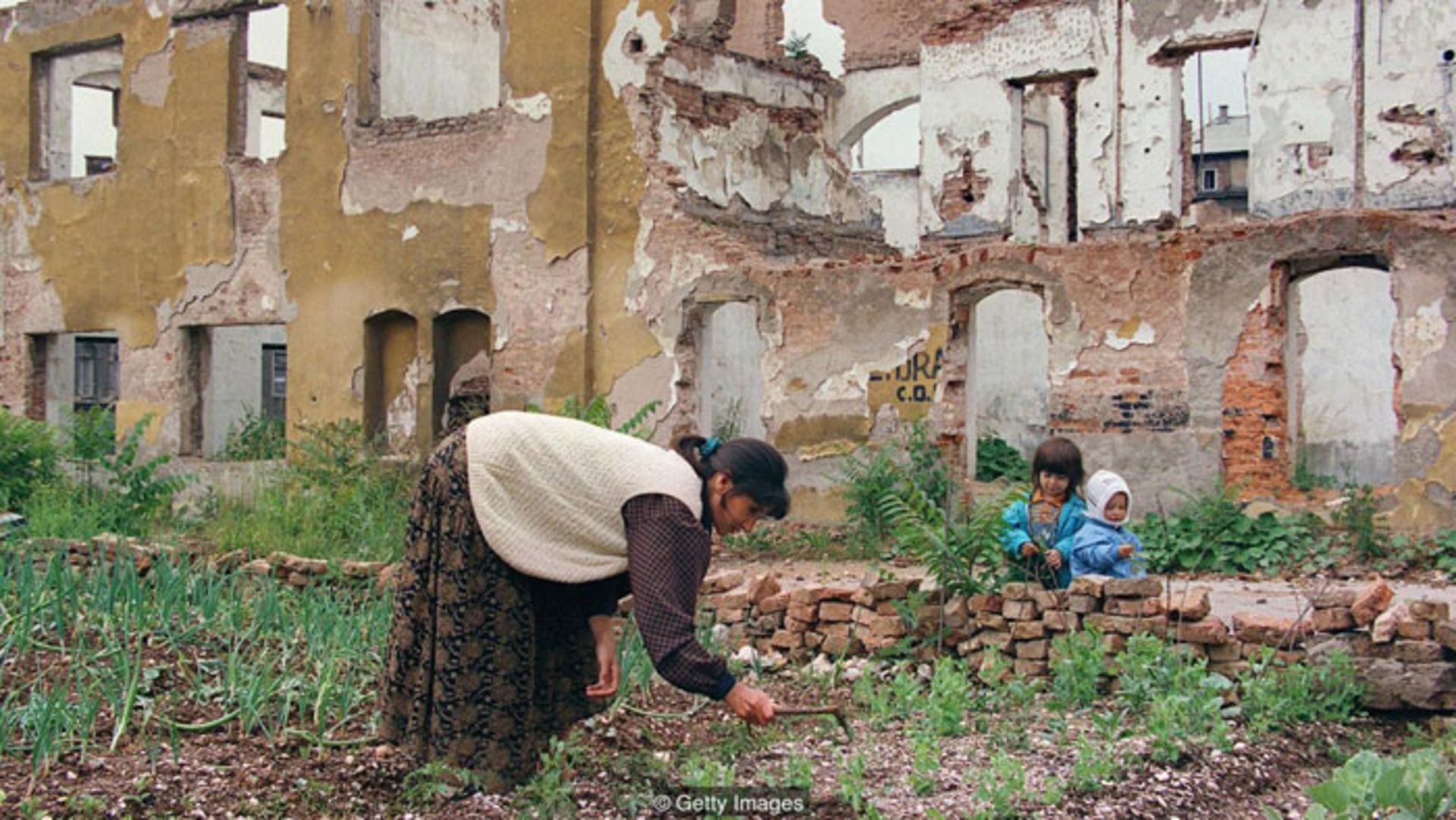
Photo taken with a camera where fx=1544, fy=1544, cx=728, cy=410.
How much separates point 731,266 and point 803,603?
7.53m

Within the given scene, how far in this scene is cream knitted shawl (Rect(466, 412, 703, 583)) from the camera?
462 cm

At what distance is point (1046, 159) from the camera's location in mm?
24641

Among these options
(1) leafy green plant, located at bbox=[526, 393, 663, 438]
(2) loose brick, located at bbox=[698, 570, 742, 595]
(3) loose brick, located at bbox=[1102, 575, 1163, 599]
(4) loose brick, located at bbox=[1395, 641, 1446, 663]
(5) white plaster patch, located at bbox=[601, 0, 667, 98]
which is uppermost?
(5) white plaster patch, located at bbox=[601, 0, 667, 98]

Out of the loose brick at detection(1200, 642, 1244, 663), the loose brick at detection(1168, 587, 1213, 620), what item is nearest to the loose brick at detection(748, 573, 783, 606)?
the loose brick at detection(1168, 587, 1213, 620)

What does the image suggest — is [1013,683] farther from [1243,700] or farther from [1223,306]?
[1223,306]

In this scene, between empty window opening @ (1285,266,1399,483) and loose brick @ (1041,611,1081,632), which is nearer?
loose brick @ (1041,611,1081,632)

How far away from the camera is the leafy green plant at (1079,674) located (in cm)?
664

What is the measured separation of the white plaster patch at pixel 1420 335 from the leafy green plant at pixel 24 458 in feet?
37.7

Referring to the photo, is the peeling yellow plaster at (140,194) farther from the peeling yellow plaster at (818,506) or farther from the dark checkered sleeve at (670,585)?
the dark checkered sleeve at (670,585)

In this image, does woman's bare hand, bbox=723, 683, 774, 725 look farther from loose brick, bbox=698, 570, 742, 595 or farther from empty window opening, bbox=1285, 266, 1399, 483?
empty window opening, bbox=1285, 266, 1399, 483

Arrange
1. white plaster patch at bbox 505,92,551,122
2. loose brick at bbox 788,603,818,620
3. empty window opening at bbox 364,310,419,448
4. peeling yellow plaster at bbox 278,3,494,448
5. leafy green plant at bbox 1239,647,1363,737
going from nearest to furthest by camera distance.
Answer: leafy green plant at bbox 1239,647,1363,737 → loose brick at bbox 788,603,818,620 → white plaster patch at bbox 505,92,551,122 → peeling yellow plaster at bbox 278,3,494,448 → empty window opening at bbox 364,310,419,448

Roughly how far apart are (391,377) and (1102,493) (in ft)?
38.8

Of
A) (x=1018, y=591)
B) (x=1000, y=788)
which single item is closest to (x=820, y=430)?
(x=1018, y=591)

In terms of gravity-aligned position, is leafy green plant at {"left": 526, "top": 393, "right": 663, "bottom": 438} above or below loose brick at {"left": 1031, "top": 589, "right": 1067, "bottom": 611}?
above
